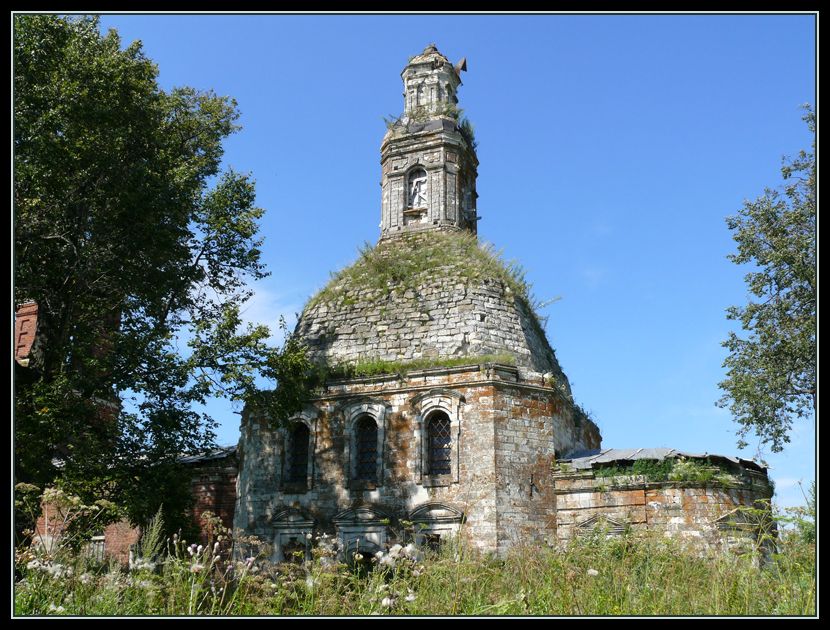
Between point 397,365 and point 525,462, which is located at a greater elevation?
point 397,365

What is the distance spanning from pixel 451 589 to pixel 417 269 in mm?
13758

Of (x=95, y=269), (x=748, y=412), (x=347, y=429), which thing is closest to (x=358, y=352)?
(x=347, y=429)

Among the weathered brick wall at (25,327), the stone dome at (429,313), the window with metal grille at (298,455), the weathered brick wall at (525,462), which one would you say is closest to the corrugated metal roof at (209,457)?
the window with metal grille at (298,455)

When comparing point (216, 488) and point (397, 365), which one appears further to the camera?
point (216, 488)

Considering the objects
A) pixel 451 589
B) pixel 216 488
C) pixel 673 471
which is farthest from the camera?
pixel 216 488

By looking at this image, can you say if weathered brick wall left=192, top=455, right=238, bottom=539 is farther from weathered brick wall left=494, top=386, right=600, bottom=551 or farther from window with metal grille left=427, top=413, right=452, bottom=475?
weathered brick wall left=494, top=386, right=600, bottom=551

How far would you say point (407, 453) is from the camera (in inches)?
666

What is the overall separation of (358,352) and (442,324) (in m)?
2.22

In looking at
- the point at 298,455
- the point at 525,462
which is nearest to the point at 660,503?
the point at 525,462

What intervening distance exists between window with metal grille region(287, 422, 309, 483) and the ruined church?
31 mm

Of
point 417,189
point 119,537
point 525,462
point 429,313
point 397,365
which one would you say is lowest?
point 119,537

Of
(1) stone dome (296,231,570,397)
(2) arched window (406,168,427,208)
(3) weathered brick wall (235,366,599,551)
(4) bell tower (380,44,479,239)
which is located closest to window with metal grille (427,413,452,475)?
(3) weathered brick wall (235,366,599,551)

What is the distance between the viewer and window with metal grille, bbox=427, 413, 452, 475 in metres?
16.8

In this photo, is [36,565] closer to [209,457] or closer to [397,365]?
[397,365]
